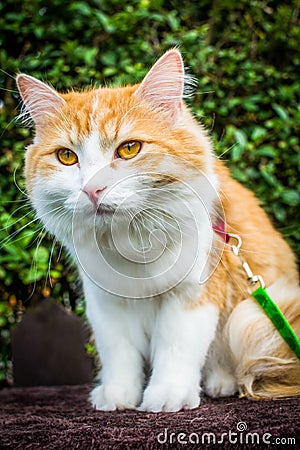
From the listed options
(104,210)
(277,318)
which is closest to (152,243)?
(104,210)

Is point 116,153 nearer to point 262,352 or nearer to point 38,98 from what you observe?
point 38,98

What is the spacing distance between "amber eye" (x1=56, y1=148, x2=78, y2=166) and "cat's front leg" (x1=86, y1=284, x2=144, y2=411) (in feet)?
1.21

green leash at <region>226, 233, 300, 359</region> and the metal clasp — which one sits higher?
the metal clasp

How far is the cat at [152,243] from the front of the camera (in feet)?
3.99

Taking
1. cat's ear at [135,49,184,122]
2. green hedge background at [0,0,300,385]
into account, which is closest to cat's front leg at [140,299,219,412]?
cat's ear at [135,49,184,122]

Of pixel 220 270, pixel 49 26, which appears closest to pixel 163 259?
pixel 220 270

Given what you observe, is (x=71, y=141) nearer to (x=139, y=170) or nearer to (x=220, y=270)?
(x=139, y=170)

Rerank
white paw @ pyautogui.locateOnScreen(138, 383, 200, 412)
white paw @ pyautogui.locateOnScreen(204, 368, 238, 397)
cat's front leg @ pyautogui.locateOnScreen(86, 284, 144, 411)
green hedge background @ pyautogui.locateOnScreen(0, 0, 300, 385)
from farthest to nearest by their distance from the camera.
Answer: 1. green hedge background @ pyautogui.locateOnScreen(0, 0, 300, 385)
2. white paw @ pyautogui.locateOnScreen(204, 368, 238, 397)
3. cat's front leg @ pyautogui.locateOnScreen(86, 284, 144, 411)
4. white paw @ pyautogui.locateOnScreen(138, 383, 200, 412)

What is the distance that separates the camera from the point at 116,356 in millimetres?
1387

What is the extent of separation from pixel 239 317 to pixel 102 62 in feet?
4.82

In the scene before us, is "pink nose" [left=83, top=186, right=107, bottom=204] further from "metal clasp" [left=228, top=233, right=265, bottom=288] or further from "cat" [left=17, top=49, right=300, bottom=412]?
"metal clasp" [left=228, top=233, right=265, bottom=288]

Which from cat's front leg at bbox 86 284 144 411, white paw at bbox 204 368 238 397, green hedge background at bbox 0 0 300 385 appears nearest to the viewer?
cat's front leg at bbox 86 284 144 411

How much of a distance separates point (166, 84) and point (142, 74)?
35.4 inches

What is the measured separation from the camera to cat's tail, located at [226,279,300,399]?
1.33m
